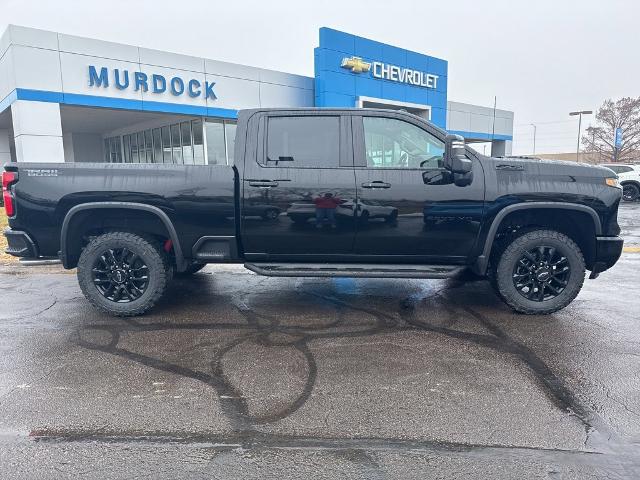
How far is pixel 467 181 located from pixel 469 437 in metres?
2.58

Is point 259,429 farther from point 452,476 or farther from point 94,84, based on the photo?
point 94,84

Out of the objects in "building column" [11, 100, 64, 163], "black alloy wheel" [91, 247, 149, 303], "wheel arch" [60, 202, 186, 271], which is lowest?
"black alloy wheel" [91, 247, 149, 303]

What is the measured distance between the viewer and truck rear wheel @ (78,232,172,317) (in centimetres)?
467

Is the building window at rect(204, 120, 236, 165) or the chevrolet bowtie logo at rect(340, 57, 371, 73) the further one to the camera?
the chevrolet bowtie logo at rect(340, 57, 371, 73)

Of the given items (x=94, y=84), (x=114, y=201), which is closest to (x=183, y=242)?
(x=114, y=201)

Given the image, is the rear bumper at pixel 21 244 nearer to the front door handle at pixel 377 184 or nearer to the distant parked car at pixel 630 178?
the front door handle at pixel 377 184

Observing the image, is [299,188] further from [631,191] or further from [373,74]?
[631,191]

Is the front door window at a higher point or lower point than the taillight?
higher

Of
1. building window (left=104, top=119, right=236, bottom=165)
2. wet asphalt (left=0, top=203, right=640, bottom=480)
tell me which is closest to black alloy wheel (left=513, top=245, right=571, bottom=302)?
wet asphalt (left=0, top=203, right=640, bottom=480)

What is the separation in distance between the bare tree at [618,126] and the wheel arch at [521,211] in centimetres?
4809

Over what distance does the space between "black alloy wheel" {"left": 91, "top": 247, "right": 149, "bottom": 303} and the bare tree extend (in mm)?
50746

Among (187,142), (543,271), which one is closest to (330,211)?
(543,271)

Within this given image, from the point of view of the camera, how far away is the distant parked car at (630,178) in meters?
19.8

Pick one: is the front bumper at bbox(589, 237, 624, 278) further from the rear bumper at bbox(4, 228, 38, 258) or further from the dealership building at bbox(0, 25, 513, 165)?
the dealership building at bbox(0, 25, 513, 165)
